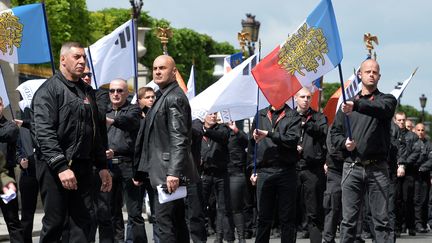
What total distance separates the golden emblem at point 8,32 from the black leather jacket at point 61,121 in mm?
3149

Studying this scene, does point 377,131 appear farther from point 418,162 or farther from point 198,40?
point 198,40

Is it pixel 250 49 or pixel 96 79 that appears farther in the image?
pixel 250 49

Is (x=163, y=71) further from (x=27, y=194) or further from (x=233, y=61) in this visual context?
(x=233, y=61)

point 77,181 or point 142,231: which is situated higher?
point 77,181

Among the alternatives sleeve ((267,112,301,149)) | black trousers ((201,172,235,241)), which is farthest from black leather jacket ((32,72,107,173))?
black trousers ((201,172,235,241))

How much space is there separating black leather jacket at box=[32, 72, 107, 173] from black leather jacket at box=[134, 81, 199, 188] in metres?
0.70

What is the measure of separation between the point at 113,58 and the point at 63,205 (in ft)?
20.0

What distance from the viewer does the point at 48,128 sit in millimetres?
9930

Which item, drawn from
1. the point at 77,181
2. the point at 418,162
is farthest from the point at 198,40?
the point at 77,181

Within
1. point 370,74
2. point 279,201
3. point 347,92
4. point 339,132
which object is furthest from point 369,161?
point 347,92

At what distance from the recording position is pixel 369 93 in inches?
Answer: 474

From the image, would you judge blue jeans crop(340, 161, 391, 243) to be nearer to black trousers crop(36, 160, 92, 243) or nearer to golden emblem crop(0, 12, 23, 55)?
black trousers crop(36, 160, 92, 243)

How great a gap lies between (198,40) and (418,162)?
49422mm

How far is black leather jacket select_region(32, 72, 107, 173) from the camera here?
32.5 ft
